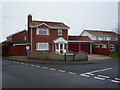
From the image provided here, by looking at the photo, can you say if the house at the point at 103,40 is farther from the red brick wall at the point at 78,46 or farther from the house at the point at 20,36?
the house at the point at 20,36

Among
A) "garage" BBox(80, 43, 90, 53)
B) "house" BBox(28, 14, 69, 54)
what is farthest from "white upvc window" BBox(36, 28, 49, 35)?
"garage" BBox(80, 43, 90, 53)

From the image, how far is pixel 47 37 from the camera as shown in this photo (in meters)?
27.7

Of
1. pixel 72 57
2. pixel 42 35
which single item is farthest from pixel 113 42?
pixel 72 57

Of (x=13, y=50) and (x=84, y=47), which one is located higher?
(x=84, y=47)

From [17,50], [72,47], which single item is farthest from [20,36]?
[72,47]

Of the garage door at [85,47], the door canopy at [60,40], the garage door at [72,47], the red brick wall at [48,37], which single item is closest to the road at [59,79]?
the red brick wall at [48,37]

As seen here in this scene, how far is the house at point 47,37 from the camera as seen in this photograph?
26647 millimetres

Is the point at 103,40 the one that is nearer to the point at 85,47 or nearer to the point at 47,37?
the point at 85,47

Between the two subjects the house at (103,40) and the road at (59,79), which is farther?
the house at (103,40)

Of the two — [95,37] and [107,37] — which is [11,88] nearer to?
[95,37]

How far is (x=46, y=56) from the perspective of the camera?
20312mm

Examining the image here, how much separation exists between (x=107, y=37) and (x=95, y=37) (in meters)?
4.36

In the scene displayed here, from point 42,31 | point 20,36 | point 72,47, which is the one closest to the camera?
point 42,31

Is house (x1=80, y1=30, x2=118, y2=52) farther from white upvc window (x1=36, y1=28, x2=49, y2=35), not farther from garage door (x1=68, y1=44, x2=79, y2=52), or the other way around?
white upvc window (x1=36, y1=28, x2=49, y2=35)
